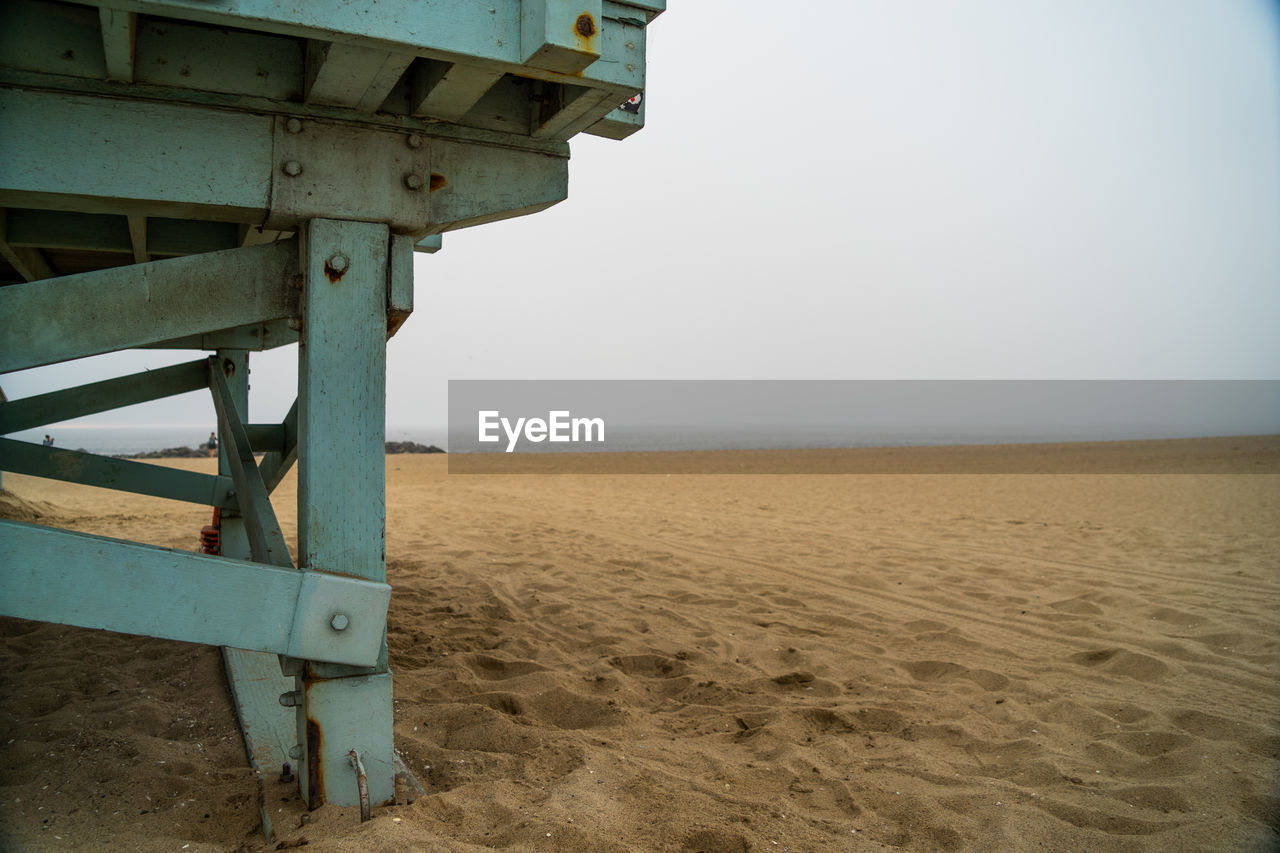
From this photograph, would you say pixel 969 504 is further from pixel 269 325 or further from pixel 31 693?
pixel 31 693

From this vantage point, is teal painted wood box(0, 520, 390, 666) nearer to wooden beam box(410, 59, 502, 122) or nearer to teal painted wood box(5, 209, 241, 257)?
wooden beam box(410, 59, 502, 122)

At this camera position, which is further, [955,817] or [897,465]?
[897,465]

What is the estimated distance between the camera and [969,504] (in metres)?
11.9

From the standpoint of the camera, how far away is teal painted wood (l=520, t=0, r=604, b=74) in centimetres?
200

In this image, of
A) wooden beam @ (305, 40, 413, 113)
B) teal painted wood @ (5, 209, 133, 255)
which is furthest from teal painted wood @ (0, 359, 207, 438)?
wooden beam @ (305, 40, 413, 113)

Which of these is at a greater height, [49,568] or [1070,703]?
[49,568]

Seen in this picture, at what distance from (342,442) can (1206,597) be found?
5995mm

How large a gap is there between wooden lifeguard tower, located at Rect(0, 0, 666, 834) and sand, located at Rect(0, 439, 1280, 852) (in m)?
0.47

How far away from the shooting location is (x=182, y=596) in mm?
2088

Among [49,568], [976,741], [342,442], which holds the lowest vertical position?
[976,741]

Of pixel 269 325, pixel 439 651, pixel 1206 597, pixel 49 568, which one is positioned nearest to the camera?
pixel 49 568

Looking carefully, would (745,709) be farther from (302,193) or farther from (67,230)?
(67,230)

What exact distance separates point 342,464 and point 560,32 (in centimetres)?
136

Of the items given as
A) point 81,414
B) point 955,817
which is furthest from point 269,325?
point 955,817
